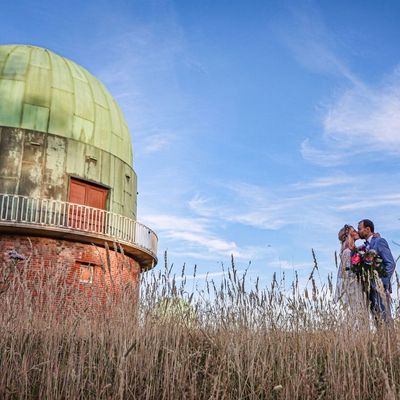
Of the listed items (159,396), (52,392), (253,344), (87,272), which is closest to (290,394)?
(253,344)

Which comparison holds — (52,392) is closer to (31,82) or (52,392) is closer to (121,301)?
(121,301)

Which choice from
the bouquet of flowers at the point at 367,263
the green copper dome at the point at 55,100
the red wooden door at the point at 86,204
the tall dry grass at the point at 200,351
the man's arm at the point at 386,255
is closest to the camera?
the tall dry grass at the point at 200,351

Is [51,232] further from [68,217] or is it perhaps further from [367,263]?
[367,263]

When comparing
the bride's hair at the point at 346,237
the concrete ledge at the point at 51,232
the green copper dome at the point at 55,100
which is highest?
the green copper dome at the point at 55,100

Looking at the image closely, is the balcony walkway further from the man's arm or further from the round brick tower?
the man's arm

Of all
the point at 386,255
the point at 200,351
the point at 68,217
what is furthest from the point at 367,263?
the point at 68,217

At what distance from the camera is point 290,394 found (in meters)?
3.26

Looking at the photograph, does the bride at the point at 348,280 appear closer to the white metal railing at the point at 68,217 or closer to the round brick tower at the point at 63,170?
the round brick tower at the point at 63,170

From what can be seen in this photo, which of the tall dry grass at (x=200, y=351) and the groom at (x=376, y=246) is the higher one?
the groom at (x=376, y=246)

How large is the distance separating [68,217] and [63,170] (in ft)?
5.64

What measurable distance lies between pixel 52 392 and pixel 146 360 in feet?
2.06

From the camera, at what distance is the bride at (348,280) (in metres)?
4.02

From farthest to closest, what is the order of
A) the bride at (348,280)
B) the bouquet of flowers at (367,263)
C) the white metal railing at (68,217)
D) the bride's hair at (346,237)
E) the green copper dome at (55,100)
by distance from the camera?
the green copper dome at (55,100) → the white metal railing at (68,217) → the bride's hair at (346,237) → the bouquet of flowers at (367,263) → the bride at (348,280)

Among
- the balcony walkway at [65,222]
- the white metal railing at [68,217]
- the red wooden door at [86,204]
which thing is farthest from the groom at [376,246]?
the red wooden door at [86,204]
